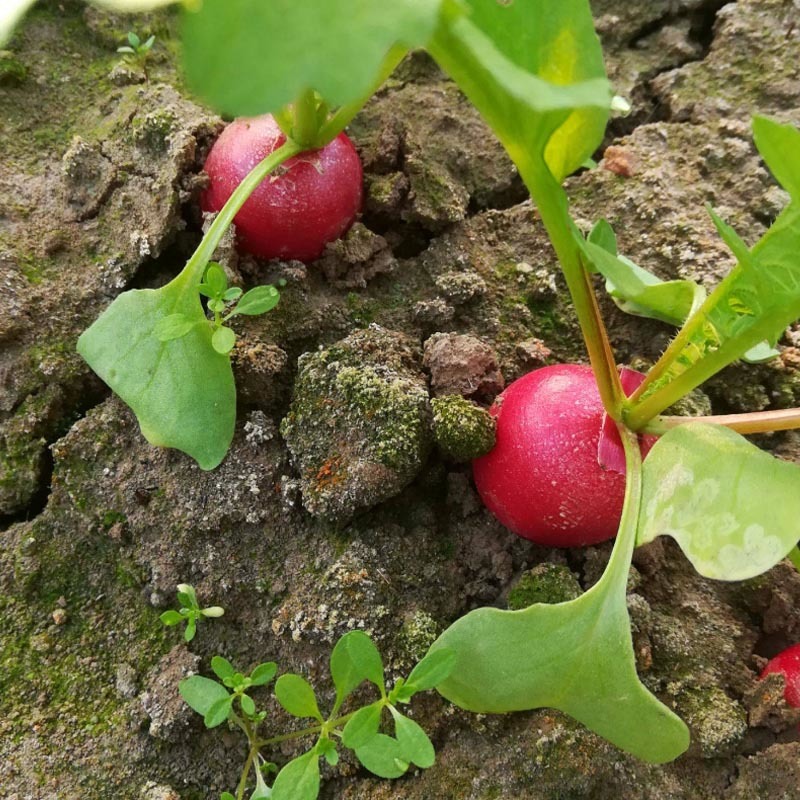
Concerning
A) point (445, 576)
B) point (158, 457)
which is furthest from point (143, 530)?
point (445, 576)

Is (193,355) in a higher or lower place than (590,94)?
lower

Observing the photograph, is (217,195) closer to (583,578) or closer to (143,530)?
(143,530)

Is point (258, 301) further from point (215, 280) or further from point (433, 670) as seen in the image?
point (433, 670)

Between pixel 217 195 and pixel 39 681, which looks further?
pixel 217 195

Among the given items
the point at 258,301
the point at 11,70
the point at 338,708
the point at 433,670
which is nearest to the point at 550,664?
the point at 433,670

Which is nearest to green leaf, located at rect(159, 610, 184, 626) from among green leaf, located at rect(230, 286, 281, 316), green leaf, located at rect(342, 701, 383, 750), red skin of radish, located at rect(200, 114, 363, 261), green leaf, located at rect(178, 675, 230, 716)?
green leaf, located at rect(178, 675, 230, 716)

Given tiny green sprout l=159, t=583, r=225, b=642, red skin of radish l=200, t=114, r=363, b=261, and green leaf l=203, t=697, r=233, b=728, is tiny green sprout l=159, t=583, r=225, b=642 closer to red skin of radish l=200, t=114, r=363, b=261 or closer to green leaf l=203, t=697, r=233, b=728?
green leaf l=203, t=697, r=233, b=728

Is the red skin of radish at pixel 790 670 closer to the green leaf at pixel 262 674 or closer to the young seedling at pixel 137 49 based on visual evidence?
the green leaf at pixel 262 674
